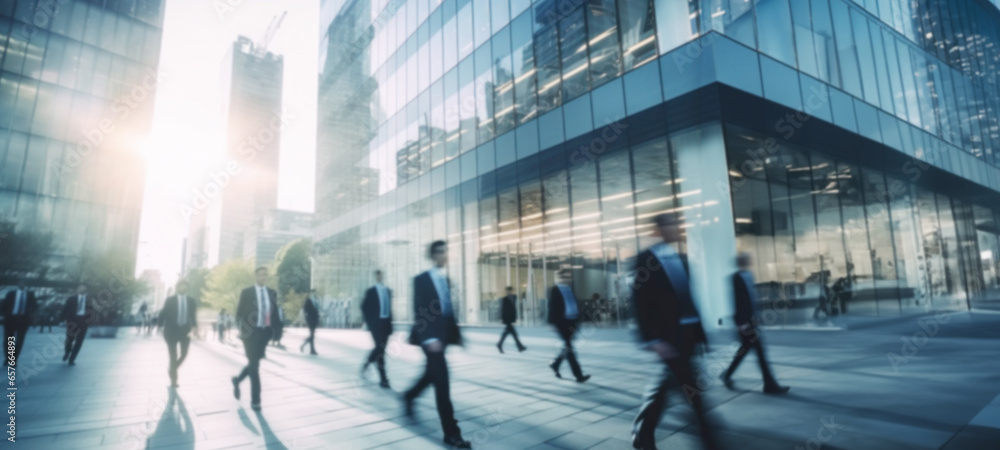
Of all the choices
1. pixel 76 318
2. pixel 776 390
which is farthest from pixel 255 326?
pixel 76 318

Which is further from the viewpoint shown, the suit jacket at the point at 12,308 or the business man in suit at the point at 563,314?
the suit jacket at the point at 12,308

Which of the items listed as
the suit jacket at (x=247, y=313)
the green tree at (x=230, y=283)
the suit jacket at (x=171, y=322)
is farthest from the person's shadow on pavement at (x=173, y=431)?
the green tree at (x=230, y=283)

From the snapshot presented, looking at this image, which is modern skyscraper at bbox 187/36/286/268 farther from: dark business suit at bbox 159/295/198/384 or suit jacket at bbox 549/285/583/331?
suit jacket at bbox 549/285/583/331

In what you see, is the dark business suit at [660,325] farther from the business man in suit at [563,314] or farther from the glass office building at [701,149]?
the glass office building at [701,149]

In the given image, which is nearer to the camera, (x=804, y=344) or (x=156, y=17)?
(x=804, y=344)

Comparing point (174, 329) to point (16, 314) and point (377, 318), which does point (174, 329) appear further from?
point (16, 314)

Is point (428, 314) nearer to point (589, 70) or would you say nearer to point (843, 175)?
point (589, 70)

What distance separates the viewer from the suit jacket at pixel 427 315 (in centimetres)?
425

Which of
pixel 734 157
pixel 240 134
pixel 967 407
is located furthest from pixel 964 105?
pixel 240 134

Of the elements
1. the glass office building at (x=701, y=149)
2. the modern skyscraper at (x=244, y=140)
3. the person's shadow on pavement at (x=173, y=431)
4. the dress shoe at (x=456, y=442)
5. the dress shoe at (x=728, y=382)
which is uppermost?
the modern skyscraper at (x=244, y=140)

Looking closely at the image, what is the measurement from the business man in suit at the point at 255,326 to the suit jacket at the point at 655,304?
184 inches

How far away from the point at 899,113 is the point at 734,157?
10.8m

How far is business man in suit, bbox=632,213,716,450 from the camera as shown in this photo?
317 cm

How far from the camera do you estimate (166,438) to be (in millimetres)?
4355
